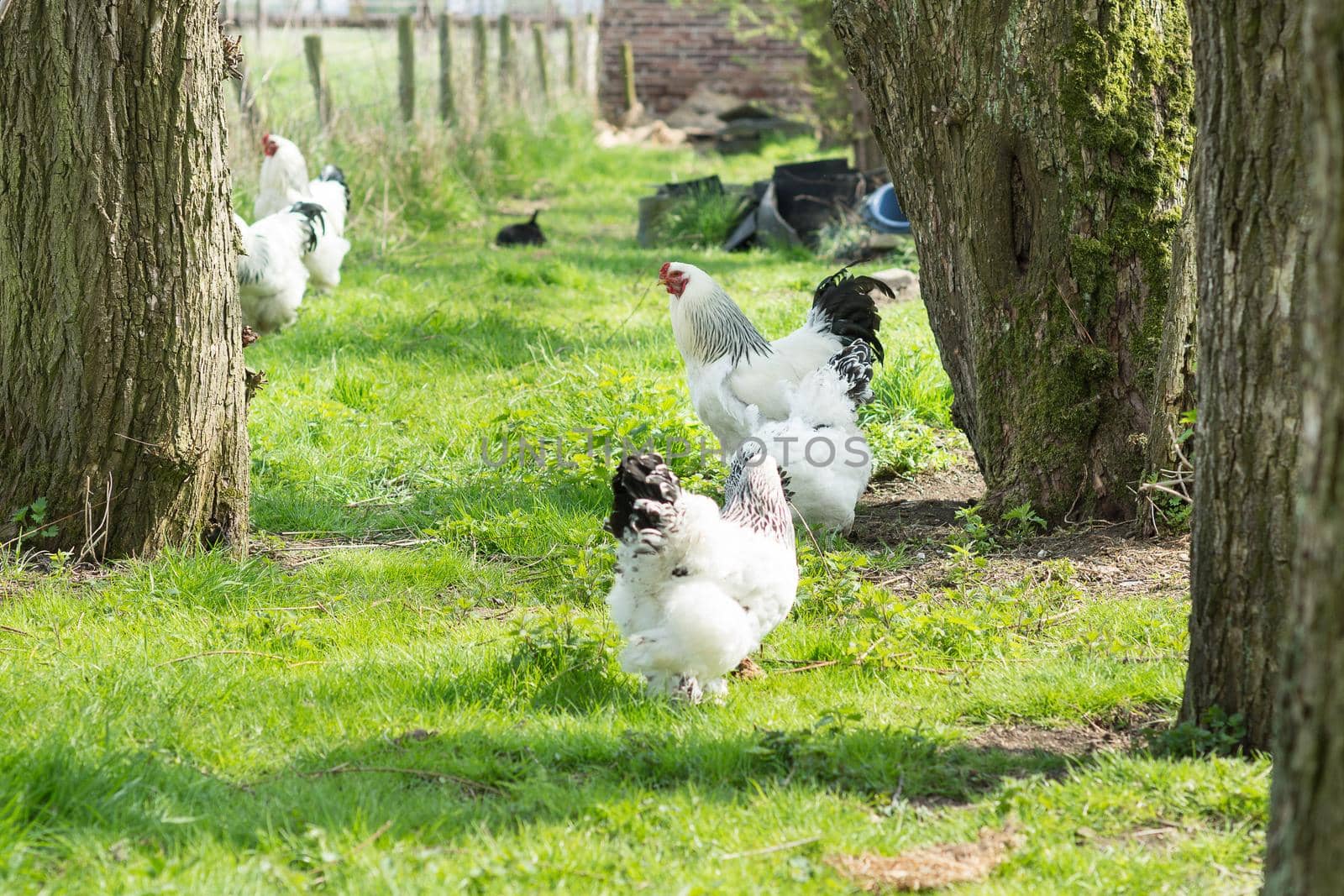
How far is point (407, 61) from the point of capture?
1476 centimetres

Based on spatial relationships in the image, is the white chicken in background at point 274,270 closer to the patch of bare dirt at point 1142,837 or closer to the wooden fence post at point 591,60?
the patch of bare dirt at point 1142,837

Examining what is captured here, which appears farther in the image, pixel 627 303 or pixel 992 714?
pixel 627 303

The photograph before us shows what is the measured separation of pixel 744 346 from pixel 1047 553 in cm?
179

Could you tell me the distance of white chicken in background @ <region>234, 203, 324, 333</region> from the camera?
8.20 metres

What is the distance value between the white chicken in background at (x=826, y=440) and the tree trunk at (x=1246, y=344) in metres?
2.02

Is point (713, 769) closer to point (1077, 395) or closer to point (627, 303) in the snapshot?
point (1077, 395)

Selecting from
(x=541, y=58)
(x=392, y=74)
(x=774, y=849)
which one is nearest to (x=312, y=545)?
(x=774, y=849)

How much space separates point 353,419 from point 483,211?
26.1ft

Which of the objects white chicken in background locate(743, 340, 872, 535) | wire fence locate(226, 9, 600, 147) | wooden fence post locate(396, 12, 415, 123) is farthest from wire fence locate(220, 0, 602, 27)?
white chicken in background locate(743, 340, 872, 535)

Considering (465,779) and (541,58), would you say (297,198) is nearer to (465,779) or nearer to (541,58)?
(465,779)

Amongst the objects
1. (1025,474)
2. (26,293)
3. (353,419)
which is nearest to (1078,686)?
(1025,474)

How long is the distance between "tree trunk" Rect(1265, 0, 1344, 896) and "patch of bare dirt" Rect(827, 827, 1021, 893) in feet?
2.97

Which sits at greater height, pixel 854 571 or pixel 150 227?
pixel 150 227

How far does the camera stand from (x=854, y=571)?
4836 millimetres
